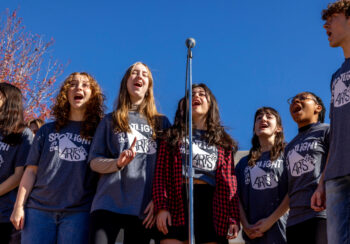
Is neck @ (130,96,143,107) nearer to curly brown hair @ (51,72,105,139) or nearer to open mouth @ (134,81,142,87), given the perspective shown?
open mouth @ (134,81,142,87)

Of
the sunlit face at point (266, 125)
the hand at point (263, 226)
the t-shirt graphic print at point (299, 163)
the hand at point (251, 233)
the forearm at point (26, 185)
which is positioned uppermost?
the sunlit face at point (266, 125)

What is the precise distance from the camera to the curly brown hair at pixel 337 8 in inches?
105

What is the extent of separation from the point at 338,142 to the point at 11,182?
2418 mm

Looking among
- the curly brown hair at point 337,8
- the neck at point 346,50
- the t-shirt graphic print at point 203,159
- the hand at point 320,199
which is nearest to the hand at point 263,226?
the t-shirt graphic print at point 203,159

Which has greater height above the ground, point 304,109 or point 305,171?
point 304,109

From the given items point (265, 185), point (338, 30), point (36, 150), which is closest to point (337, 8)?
point (338, 30)

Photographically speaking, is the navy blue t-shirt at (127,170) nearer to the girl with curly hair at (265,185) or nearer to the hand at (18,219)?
the hand at (18,219)

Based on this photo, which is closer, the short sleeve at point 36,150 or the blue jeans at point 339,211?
the blue jeans at point 339,211

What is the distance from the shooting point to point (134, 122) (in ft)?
10.2

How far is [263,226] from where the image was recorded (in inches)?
133

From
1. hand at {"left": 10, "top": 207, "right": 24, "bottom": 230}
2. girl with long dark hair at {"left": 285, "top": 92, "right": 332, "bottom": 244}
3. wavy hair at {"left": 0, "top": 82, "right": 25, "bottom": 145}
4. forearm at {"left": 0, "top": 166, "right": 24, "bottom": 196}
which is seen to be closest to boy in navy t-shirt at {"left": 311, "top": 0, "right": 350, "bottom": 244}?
girl with long dark hair at {"left": 285, "top": 92, "right": 332, "bottom": 244}

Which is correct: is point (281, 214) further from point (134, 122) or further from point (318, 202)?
point (134, 122)

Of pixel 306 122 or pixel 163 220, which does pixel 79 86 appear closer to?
pixel 163 220

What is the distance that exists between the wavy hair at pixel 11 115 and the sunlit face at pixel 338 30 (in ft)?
8.31
